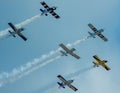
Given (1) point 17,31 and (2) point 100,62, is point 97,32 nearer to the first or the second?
(2) point 100,62

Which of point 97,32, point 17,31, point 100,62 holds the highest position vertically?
point 17,31

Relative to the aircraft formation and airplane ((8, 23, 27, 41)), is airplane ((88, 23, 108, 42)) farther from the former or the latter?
airplane ((8, 23, 27, 41))

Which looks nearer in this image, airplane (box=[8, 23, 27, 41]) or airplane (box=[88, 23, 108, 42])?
airplane (box=[8, 23, 27, 41])

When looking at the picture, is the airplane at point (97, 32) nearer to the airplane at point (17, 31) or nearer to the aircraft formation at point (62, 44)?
the aircraft formation at point (62, 44)

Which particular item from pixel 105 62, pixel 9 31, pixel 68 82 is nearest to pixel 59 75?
pixel 68 82

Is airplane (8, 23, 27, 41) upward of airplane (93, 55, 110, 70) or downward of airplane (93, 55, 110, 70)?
upward

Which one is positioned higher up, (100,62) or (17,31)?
(17,31)

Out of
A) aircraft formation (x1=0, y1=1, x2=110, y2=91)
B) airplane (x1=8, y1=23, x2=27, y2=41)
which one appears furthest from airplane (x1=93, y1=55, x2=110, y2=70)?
airplane (x1=8, y1=23, x2=27, y2=41)

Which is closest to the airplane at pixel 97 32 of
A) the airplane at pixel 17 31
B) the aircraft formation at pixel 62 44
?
the aircraft formation at pixel 62 44

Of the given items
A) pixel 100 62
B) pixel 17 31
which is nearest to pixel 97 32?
pixel 100 62

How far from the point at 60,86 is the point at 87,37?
62.9 feet

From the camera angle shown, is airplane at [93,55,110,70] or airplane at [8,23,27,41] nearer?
airplane at [8,23,27,41]

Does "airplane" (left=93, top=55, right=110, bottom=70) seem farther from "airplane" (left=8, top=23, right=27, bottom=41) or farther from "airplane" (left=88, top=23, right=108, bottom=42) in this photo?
"airplane" (left=8, top=23, right=27, bottom=41)

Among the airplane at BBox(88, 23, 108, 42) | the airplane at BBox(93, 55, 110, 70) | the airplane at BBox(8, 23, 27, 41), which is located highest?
the airplane at BBox(8, 23, 27, 41)
